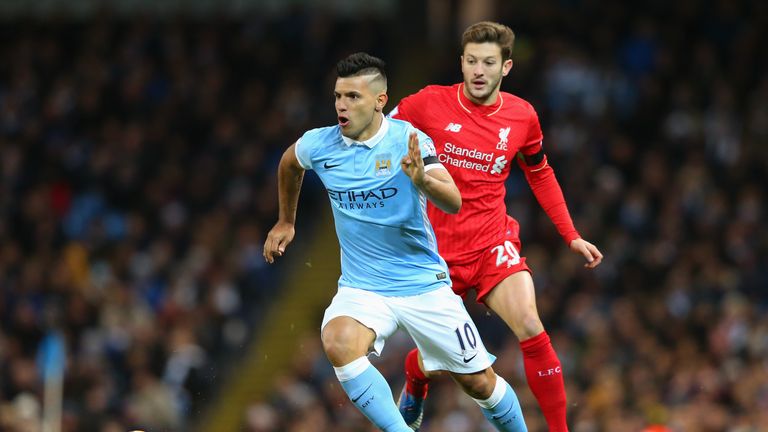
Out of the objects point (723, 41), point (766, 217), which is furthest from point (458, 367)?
point (723, 41)

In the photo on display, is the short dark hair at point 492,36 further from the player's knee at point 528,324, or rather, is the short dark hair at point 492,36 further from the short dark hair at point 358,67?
the player's knee at point 528,324

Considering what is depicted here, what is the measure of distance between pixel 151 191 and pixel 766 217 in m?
8.31

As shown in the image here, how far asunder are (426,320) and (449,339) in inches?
6.9

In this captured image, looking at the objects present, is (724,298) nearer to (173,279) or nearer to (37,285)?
(173,279)

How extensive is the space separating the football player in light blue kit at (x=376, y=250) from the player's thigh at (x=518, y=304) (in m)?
0.39

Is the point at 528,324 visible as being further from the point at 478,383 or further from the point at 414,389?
the point at 414,389

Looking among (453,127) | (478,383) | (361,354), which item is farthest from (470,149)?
(361,354)

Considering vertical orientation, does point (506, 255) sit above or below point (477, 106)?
below

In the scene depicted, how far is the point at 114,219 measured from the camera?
60.6 feet

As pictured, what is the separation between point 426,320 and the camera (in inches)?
295

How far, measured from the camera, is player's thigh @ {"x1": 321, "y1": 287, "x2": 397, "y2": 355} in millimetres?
7340

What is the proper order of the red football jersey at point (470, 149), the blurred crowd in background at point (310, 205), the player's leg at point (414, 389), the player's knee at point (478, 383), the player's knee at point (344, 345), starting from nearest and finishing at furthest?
1. the player's knee at point (344, 345)
2. the player's knee at point (478, 383)
3. the red football jersey at point (470, 149)
4. the player's leg at point (414, 389)
5. the blurred crowd in background at point (310, 205)

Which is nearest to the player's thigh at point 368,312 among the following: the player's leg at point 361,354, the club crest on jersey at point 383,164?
the player's leg at point 361,354

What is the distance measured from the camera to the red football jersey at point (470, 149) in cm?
809
